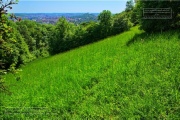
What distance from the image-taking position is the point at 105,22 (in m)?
48.5

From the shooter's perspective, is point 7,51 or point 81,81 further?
point 81,81

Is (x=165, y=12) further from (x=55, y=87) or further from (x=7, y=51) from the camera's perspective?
(x=7, y=51)

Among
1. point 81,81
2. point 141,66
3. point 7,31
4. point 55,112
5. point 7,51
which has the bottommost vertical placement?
point 55,112

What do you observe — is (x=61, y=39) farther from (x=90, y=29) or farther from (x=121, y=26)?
(x=121, y=26)

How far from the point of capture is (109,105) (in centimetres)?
783

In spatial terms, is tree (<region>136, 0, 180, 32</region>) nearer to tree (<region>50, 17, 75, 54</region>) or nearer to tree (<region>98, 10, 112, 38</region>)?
tree (<region>98, 10, 112, 38</region>)

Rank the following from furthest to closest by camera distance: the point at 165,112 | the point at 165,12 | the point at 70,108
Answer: the point at 165,12, the point at 70,108, the point at 165,112

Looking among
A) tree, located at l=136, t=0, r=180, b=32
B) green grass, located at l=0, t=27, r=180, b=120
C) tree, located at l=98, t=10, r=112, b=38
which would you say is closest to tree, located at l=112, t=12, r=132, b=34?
tree, located at l=98, t=10, r=112, b=38

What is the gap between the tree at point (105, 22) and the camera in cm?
4569

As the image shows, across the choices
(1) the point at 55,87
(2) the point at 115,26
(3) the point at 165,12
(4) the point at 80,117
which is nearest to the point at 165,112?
(4) the point at 80,117

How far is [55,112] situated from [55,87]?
1976 millimetres

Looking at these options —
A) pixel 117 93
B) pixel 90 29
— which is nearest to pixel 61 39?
pixel 90 29

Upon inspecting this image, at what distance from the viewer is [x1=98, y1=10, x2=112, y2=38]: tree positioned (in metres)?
45.7

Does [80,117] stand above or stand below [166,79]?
below
